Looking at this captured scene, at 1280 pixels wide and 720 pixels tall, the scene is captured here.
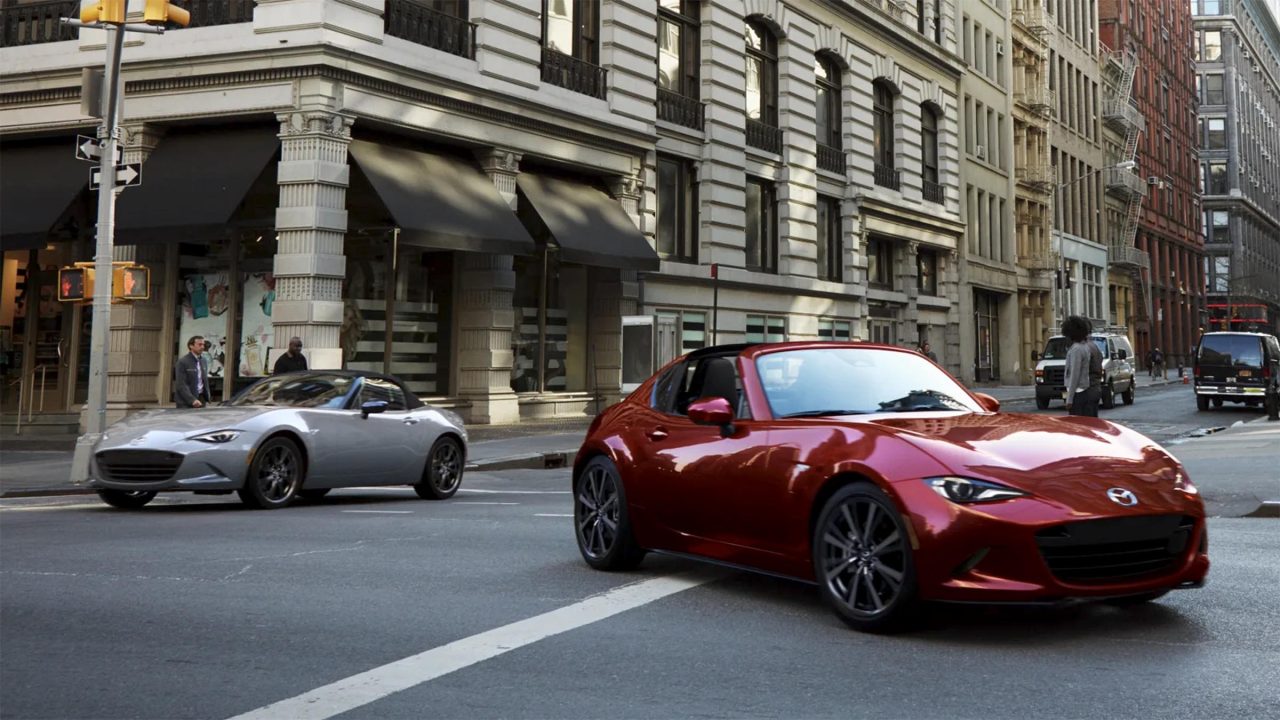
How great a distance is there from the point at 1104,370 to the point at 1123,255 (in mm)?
44700

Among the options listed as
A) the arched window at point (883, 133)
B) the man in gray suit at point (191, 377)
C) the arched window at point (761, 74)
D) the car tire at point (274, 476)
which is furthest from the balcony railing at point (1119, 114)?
the car tire at point (274, 476)

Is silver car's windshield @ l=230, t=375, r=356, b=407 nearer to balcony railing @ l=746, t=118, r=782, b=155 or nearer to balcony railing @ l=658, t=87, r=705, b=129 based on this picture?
balcony railing @ l=658, t=87, r=705, b=129

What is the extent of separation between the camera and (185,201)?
19891 millimetres

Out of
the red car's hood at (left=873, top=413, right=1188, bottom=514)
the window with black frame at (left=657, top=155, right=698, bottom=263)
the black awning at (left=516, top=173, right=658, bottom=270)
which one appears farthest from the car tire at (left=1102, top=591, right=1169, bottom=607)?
the window with black frame at (left=657, top=155, right=698, bottom=263)

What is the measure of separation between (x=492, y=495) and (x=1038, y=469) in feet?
32.0

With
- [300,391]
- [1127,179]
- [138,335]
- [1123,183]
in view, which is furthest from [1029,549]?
[1127,179]

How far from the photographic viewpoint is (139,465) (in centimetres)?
1180

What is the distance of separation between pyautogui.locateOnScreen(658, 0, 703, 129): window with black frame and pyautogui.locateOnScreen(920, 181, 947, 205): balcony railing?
53.5ft

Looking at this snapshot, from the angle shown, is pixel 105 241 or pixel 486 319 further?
pixel 486 319

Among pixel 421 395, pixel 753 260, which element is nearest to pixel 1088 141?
pixel 753 260

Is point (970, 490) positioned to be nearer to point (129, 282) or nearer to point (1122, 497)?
point (1122, 497)

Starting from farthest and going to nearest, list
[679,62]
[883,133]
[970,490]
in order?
[883,133], [679,62], [970,490]

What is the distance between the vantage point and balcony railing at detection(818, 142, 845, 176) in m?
37.4

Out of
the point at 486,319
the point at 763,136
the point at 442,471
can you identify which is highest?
the point at 763,136
